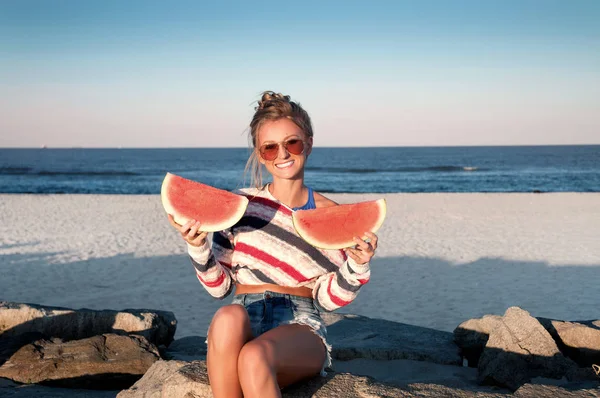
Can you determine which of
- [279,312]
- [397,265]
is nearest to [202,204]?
[279,312]

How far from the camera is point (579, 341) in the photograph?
4.36 metres

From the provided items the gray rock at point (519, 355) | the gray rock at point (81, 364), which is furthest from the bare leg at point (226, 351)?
the gray rock at point (519, 355)

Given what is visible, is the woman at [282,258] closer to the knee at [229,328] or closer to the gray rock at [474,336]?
the knee at [229,328]

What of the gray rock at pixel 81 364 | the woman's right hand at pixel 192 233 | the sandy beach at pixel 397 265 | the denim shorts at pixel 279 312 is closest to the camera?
the woman's right hand at pixel 192 233

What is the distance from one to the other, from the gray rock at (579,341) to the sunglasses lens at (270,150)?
294 centimetres

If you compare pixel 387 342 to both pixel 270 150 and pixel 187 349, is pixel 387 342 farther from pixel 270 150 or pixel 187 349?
pixel 270 150

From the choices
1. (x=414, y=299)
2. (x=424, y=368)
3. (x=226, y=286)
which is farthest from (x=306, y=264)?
(x=414, y=299)

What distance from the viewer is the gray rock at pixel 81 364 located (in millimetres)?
3930

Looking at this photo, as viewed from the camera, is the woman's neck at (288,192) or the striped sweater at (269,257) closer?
the striped sweater at (269,257)

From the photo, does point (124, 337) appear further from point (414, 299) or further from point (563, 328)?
point (414, 299)

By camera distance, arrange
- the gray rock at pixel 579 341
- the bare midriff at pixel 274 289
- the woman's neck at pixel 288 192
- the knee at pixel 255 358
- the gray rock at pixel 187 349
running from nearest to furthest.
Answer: the knee at pixel 255 358
the bare midriff at pixel 274 289
the woman's neck at pixel 288 192
the gray rock at pixel 579 341
the gray rock at pixel 187 349

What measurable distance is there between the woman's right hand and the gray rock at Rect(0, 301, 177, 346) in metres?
2.44

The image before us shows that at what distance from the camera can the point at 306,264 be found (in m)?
2.89

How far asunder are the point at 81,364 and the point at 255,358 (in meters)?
2.34
